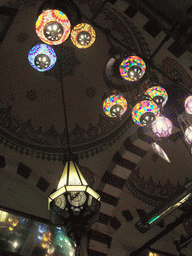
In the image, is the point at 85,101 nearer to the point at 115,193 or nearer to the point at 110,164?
the point at 110,164

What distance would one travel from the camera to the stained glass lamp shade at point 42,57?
11.0 feet

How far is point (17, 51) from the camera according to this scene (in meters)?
6.04

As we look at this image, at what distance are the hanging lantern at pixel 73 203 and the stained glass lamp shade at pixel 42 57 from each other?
1.80m

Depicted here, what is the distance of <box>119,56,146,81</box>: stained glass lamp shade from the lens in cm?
336

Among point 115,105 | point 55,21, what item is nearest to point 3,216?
point 115,105

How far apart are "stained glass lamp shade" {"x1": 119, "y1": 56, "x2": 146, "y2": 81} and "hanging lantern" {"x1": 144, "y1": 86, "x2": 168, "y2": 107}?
13.0 inches

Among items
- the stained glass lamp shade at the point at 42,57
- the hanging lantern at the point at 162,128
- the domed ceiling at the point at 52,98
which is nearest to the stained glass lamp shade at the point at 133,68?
the hanging lantern at the point at 162,128

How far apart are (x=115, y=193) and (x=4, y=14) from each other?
13.6 feet

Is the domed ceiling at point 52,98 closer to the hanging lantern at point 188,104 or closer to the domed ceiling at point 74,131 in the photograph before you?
the domed ceiling at point 74,131

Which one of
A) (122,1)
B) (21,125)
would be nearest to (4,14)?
(122,1)

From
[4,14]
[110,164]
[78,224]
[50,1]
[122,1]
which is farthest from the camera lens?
[110,164]

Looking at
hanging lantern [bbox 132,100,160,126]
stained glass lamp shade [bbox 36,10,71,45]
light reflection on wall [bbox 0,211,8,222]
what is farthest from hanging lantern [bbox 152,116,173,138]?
light reflection on wall [bbox 0,211,8,222]

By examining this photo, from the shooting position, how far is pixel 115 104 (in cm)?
364

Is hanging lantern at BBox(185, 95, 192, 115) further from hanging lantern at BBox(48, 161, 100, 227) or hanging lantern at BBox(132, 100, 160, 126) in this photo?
hanging lantern at BBox(48, 161, 100, 227)
